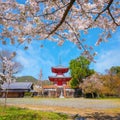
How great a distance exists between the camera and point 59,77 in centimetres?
6225

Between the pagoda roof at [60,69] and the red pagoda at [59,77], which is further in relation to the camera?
the pagoda roof at [60,69]

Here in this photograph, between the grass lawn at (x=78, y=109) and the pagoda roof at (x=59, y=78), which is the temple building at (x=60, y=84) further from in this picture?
the grass lawn at (x=78, y=109)

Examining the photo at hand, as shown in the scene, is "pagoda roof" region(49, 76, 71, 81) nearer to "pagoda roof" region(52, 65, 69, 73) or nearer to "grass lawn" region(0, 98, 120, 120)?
"pagoda roof" region(52, 65, 69, 73)

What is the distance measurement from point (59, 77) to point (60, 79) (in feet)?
2.03

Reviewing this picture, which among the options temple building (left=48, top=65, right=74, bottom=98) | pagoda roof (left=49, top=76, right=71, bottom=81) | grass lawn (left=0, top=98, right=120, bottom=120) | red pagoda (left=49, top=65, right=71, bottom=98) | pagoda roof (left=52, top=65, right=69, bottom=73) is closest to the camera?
grass lawn (left=0, top=98, right=120, bottom=120)

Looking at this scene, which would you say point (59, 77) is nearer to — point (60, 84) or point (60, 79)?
point (60, 79)

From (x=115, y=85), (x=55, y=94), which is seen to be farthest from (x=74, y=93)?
(x=115, y=85)

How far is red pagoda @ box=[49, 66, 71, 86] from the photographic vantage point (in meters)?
61.6

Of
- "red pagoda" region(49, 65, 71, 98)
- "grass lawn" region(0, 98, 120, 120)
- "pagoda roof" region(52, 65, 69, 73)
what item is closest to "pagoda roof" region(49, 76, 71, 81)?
"red pagoda" region(49, 65, 71, 98)

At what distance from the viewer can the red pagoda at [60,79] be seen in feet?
187

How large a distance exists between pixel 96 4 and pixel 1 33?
305 cm

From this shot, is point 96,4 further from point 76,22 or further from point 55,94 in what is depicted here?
point 55,94

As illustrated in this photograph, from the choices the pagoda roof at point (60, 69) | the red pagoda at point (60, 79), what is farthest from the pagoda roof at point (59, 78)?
the pagoda roof at point (60, 69)

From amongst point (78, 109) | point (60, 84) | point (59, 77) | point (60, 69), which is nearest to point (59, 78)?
point (59, 77)
